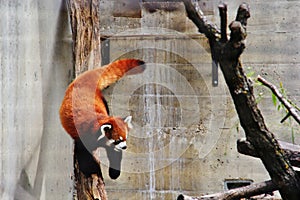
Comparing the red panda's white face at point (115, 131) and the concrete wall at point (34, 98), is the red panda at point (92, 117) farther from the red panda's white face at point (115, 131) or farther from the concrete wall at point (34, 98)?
the concrete wall at point (34, 98)

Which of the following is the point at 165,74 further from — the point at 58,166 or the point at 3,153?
the point at 3,153

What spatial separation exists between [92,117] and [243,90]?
110cm

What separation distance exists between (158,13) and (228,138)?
0.93 m

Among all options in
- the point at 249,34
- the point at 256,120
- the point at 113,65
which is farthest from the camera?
the point at 249,34

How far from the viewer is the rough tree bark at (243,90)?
976mm

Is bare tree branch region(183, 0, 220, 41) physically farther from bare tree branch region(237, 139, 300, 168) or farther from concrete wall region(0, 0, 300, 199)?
concrete wall region(0, 0, 300, 199)

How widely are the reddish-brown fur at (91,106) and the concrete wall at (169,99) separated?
1.77ft

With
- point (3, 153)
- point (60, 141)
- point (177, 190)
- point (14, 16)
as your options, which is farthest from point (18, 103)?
point (177, 190)

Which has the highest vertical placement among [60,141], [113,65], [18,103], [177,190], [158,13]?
[158,13]

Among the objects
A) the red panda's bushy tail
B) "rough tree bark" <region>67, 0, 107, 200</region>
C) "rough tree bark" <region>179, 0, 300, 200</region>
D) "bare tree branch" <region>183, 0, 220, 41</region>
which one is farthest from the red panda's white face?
"bare tree branch" <region>183, 0, 220, 41</region>

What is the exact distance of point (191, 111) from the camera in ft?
9.68

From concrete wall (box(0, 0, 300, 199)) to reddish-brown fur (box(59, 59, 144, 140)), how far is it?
539mm

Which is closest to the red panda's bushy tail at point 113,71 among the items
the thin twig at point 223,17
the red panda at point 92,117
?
the red panda at point 92,117

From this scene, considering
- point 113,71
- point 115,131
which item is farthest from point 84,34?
point 115,131
